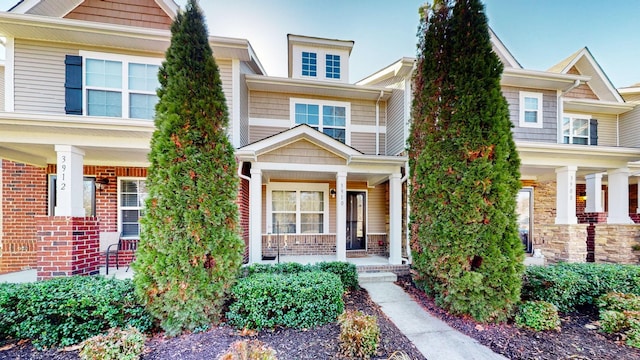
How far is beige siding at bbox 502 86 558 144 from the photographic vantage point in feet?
26.8

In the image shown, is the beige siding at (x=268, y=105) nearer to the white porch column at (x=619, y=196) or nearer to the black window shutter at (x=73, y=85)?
the black window shutter at (x=73, y=85)

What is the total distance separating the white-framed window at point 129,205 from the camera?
691 cm

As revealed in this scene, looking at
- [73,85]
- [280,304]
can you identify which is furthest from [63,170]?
[280,304]

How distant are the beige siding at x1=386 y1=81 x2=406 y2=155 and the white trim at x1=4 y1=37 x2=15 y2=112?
367 inches

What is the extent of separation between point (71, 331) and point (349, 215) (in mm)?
7078

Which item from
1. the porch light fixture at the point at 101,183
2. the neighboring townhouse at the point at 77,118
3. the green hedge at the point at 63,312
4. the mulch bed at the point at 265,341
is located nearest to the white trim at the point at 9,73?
the neighboring townhouse at the point at 77,118

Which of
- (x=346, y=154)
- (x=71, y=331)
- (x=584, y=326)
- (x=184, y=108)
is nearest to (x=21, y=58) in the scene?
(x=184, y=108)

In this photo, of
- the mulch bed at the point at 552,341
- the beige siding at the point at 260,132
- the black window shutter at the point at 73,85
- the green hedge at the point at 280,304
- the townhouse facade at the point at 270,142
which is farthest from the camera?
the beige siding at the point at 260,132

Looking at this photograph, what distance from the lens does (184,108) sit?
3596 millimetres

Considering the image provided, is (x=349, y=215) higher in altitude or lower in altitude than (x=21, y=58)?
lower

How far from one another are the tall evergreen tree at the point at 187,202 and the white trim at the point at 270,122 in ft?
13.1

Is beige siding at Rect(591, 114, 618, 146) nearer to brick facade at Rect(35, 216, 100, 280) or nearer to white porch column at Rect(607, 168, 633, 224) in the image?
white porch column at Rect(607, 168, 633, 224)

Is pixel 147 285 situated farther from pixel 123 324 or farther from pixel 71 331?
pixel 71 331

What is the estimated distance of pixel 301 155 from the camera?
6.34 m
